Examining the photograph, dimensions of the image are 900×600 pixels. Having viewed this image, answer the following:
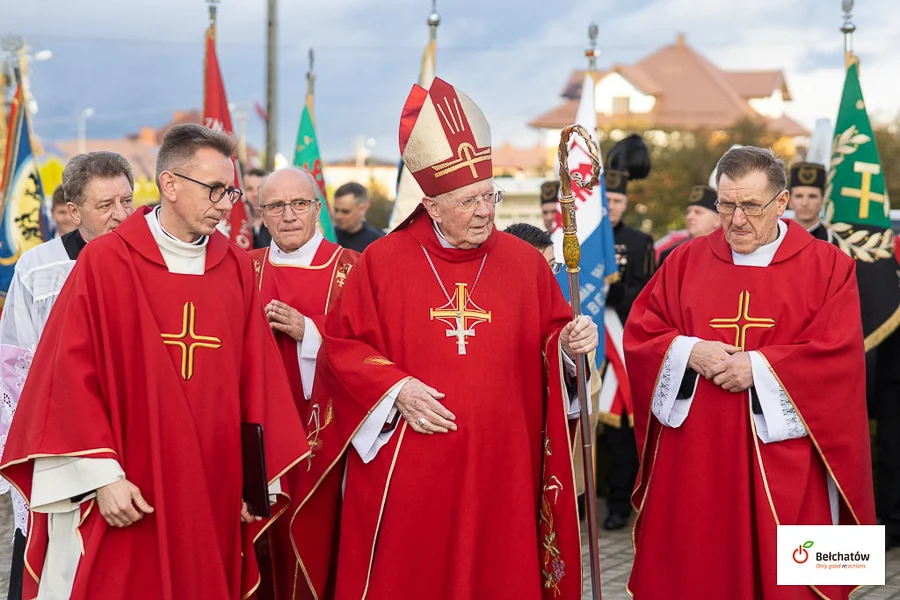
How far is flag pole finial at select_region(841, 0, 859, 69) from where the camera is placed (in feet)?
28.7

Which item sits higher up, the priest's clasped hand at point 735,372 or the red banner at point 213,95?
the red banner at point 213,95

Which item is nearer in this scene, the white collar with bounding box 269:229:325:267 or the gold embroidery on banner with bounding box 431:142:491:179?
the gold embroidery on banner with bounding box 431:142:491:179

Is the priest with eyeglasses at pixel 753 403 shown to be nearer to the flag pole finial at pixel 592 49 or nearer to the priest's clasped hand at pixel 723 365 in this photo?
the priest's clasped hand at pixel 723 365

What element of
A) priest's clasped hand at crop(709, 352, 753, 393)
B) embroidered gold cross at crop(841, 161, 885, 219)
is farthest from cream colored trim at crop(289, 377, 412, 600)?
embroidered gold cross at crop(841, 161, 885, 219)

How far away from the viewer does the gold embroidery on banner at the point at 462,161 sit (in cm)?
500

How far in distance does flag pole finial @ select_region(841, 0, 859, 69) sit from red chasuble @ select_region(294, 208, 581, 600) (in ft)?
15.7

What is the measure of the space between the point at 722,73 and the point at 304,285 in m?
74.2

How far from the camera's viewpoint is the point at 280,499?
4879 mm

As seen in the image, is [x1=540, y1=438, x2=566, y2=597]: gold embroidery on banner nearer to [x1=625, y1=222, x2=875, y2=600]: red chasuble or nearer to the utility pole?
[x1=625, y1=222, x2=875, y2=600]: red chasuble

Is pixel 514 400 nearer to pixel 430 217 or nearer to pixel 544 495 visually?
pixel 544 495

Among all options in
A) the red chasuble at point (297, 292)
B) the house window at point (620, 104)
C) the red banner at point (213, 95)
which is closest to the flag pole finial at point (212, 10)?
the red banner at point (213, 95)

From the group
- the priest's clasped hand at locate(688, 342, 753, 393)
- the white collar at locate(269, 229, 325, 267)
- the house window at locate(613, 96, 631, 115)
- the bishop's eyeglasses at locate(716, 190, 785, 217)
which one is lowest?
the priest's clasped hand at locate(688, 342, 753, 393)

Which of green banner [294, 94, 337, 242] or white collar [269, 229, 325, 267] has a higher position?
green banner [294, 94, 337, 242]

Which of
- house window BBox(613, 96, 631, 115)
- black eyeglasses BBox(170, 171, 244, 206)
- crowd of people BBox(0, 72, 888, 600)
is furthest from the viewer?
house window BBox(613, 96, 631, 115)
